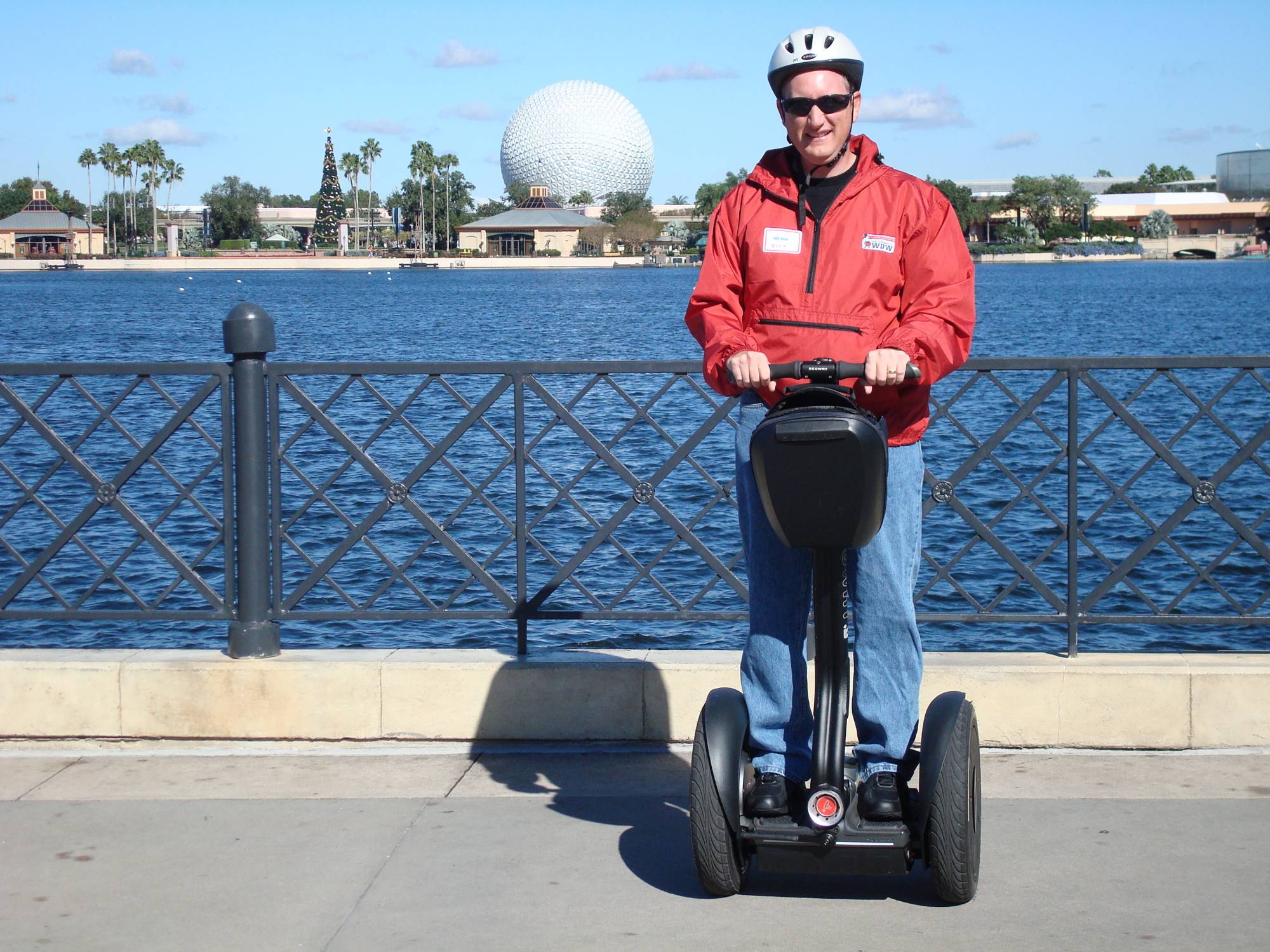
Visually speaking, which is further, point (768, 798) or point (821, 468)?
point (768, 798)

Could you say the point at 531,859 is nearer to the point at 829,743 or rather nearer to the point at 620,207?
the point at 829,743

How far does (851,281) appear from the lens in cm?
336

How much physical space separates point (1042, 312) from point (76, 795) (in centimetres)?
A: 5799

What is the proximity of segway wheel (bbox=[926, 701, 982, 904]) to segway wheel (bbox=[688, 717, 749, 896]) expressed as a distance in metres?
0.46

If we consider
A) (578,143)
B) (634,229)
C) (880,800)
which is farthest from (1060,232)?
(880,800)

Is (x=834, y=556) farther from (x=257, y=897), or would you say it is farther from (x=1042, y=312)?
(x=1042, y=312)

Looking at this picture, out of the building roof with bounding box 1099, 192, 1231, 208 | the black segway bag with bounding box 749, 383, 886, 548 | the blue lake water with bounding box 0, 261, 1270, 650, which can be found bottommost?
the blue lake water with bounding box 0, 261, 1270, 650

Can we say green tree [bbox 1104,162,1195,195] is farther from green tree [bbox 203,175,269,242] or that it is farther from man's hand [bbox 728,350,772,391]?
man's hand [bbox 728,350,772,391]

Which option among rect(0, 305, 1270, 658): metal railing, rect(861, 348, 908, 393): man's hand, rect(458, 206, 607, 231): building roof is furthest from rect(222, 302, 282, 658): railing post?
rect(458, 206, 607, 231): building roof

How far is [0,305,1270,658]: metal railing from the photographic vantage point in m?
5.02

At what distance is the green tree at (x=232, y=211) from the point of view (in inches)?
6053

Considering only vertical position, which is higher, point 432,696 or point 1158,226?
point 1158,226

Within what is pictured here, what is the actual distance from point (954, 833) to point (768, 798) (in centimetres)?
44

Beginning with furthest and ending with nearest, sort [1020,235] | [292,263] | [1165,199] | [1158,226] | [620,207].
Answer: [1165,199] < [1020,235] < [1158,226] < [620,207] < [292,263]
